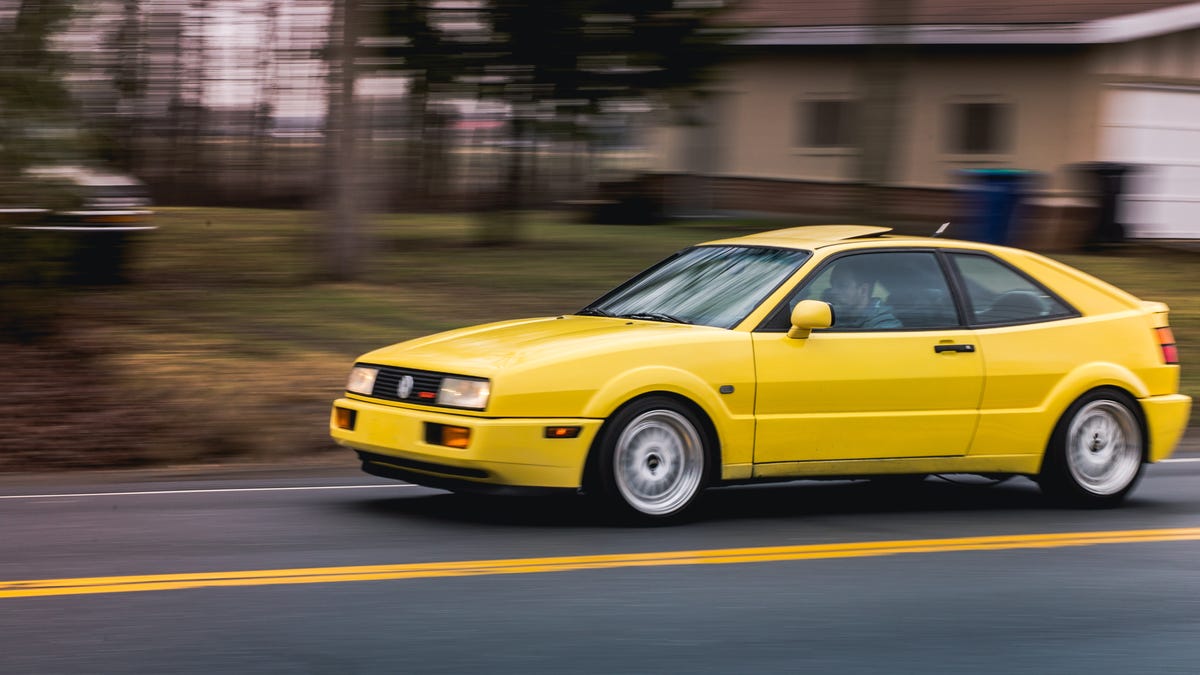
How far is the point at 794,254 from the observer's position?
8672 millimetres

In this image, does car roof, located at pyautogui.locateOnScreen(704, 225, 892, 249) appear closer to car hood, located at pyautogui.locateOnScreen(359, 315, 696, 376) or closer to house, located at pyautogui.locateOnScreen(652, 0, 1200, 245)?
car hood, located at pyautogui.locateOnScreen(359, 315, 696, 376)

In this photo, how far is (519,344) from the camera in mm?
8094

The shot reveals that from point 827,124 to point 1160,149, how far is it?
5836mm

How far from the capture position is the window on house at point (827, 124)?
90.9ft

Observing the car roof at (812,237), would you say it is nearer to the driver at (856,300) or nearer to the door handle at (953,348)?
the driver at (856,300)

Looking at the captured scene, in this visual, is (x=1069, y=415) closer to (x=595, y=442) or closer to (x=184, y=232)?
(x=595, y=442)

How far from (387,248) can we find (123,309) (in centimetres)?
640

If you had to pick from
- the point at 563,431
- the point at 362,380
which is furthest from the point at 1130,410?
the point at 362,380

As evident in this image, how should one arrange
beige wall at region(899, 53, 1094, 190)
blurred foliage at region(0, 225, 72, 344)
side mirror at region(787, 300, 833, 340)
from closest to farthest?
side mirror at region(787, 300, 833, 340) < blurred foliage at region(0, 225, 72, 344) < beige wall at region(899, 53, 1094, 190)

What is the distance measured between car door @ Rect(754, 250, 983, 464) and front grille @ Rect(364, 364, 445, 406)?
5.22 feet

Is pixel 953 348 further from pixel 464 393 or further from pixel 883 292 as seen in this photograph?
pixel 464 393

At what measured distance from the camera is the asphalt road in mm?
5699

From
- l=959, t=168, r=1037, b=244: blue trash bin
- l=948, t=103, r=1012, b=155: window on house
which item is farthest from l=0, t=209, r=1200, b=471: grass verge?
l=948, t=103, r=1012, b=155: window on house

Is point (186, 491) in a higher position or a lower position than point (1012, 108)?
lower
